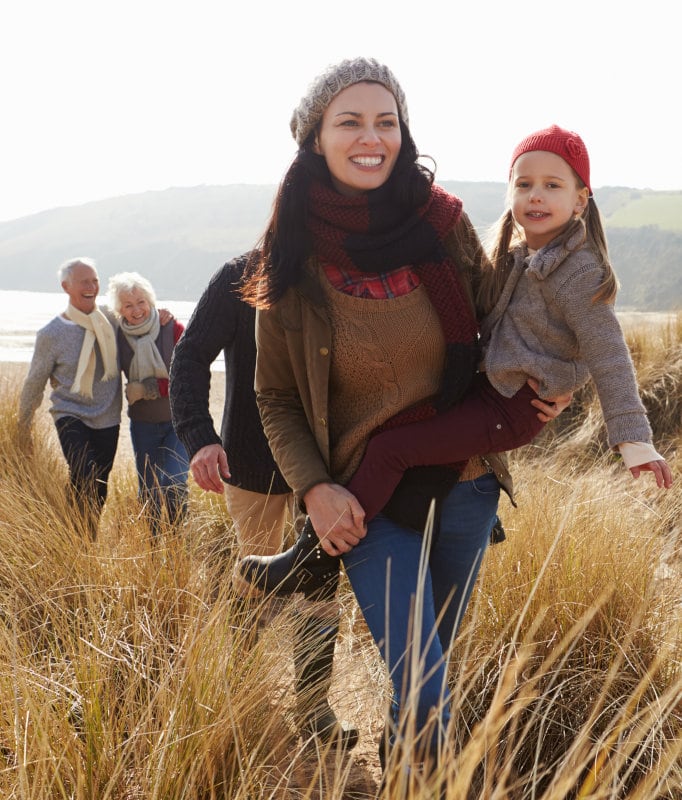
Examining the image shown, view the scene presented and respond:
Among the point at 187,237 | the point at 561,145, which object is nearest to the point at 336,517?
the point at 561,145

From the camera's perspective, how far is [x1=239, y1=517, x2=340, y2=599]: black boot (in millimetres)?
2016

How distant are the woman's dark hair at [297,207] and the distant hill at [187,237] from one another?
108 metres

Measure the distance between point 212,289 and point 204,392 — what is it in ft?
1.30

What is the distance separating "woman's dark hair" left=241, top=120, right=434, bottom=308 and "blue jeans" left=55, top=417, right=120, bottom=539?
9.21 feet

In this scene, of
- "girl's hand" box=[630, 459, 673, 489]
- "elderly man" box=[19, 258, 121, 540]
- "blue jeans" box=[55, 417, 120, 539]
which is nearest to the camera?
"girl's hand" box=[630, 459, 673, 489]

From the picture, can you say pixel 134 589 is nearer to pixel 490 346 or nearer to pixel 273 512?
pixel 273 512

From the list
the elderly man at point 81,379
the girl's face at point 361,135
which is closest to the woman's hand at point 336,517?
the girl's face at point 361,135

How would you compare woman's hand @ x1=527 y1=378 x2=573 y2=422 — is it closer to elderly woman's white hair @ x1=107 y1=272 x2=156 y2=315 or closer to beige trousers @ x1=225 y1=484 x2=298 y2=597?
beige trousers @ x1=225 y1=484 x2=298 y2=597

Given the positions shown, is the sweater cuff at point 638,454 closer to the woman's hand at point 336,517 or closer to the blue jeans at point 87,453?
the woman's hand at point 336,517

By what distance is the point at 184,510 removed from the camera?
416 cm

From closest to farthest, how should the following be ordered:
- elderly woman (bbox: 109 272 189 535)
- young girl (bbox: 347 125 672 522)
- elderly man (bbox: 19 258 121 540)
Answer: young girl (bbox: 347 125 672 522) → elderly man (bbox: 19 258 121 540) → elderly woman (bbox: 109 272 189 535)

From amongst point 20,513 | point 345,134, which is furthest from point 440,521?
point 20,513

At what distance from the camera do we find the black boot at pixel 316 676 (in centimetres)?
236

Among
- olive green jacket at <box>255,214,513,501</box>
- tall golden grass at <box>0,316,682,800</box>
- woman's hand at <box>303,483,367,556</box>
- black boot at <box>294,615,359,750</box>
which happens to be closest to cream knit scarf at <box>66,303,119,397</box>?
tall golden grass at <box>0,316,682,800</box>
